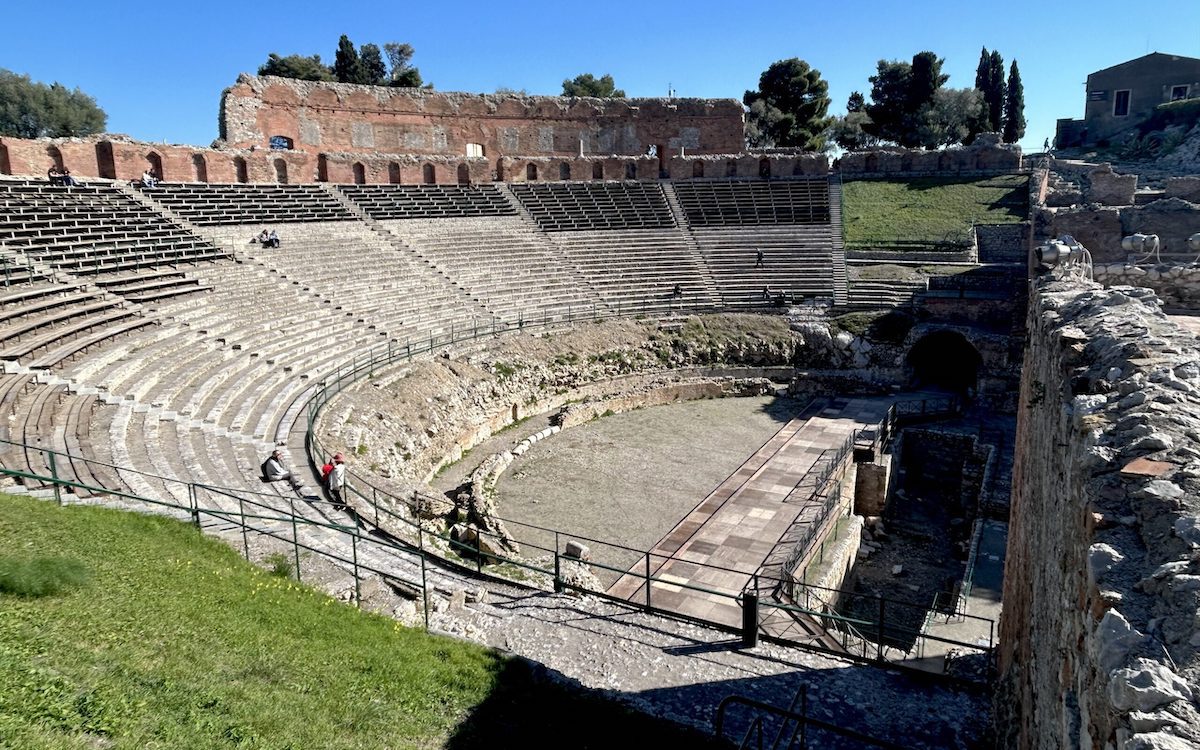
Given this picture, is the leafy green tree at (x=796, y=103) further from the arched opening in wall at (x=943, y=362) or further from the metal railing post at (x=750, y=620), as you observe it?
the metal railing post at (x=750, y=620)

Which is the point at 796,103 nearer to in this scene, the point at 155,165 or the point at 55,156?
the point at 155,165

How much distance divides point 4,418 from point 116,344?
459cm

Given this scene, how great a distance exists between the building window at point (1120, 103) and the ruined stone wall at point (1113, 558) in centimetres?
5522

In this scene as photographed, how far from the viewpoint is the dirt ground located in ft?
48.7

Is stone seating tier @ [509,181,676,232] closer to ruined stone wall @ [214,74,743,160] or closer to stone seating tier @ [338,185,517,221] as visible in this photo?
stone seating tier @ [338,185,517,221]

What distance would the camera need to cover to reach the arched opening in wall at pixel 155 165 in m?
29.3

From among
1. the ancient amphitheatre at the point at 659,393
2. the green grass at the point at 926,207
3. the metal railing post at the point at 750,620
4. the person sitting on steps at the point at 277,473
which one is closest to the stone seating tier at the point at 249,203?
the ancient amphitheatre at the point at 659,393

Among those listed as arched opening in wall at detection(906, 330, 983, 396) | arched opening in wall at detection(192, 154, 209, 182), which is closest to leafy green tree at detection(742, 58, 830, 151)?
arched opening in wall at detection(906, 330, 983, 396)

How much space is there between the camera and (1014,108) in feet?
172

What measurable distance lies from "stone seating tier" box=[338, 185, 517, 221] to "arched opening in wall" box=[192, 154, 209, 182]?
533cm

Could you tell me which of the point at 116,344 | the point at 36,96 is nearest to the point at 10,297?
the point at 116,344

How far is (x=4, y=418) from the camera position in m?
10.8

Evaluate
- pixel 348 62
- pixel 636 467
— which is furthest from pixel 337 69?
pixel 636 467

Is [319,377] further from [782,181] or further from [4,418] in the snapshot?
[782,181]
